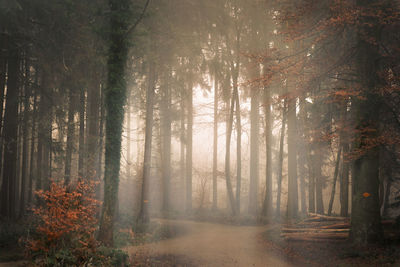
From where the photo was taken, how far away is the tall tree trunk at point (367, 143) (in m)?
9.13

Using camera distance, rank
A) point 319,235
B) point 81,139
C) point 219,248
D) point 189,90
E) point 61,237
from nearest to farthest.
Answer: point 61,237 < point 219,248 < point 319,235 < point 81,139 < point 189,90

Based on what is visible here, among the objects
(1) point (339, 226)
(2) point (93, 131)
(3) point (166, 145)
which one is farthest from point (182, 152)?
(1) point (339, 226)

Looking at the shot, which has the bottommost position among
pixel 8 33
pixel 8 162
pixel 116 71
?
pixel 8 162

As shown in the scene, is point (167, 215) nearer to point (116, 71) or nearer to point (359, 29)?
point (116, 71)

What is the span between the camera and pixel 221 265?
8289mm

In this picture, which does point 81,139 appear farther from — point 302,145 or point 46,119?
point 302,145

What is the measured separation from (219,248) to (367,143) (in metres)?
5.86

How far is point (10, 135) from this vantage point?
13.0 metres

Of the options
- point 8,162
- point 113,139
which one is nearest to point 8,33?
point 8,162

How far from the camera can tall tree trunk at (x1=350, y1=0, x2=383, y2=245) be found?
9133 mm

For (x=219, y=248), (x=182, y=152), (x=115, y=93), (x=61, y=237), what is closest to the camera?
(x=61, y=237)

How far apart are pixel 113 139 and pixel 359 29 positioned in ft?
28.4

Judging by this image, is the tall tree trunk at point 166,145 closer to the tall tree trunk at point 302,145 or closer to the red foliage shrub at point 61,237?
the tall tree trunk at point 302,145

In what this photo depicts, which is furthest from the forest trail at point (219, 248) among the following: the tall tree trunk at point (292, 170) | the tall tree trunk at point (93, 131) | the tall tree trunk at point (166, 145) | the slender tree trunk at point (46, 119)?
the tall tree trunk at point (166, 145)
